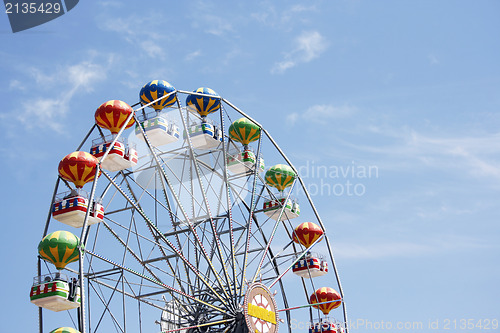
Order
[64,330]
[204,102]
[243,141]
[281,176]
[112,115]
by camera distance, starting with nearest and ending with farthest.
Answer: [64,330] → [112,115] → [204,102] → [243,141] → [281,176]

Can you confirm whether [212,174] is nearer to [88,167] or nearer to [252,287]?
[252,287]

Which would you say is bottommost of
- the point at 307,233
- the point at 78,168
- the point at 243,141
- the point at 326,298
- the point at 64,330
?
the point at 64,330

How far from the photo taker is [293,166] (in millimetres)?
31156

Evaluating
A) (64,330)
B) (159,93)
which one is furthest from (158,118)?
(64,330)

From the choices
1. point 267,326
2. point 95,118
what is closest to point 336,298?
point 267,326

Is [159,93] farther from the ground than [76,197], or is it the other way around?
[159,93]

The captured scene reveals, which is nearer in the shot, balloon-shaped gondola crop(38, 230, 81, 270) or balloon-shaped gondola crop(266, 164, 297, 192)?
balloon-shaped gondola crop(38, 230, 81, 270)

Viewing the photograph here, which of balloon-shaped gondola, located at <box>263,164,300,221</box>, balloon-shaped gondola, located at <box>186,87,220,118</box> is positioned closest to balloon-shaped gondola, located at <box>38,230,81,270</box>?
balloon-shaped gondola, located at <box>186,87,220,118</box>

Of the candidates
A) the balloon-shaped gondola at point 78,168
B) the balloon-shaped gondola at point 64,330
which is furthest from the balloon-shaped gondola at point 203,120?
the balloon-shaped gondola at point 64,330

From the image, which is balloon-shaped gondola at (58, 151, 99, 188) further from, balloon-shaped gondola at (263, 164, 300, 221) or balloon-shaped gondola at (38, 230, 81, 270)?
balloon-shaped gondola at (263, 164, 300, 221)

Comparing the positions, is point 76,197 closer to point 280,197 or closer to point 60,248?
point 60,248

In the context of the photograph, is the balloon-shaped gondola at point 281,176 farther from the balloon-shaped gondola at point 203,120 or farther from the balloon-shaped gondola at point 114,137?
the balloon-shaped gondola at point 114,137

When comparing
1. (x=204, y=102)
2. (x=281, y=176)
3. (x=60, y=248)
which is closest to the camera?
(x=60, y=248)

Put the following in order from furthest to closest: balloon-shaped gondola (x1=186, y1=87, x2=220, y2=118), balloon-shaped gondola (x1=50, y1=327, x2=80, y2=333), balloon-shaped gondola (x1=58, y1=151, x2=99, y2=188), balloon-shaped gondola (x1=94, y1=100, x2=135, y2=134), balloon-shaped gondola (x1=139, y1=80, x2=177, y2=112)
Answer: balloon-shaped gondola (x1=186, y1=87, x2=220, y2=118) → balloon-shaped gondola (x1=139, y1=80, x2=177, y2=112) → balloon-shaped gondola (x1=94, y1=100, x2=135, y2=134) → balloon-shaped gondola (x1=58, y1=151, x2=99, y2=188) → balloon-shaped gondola (x1=50, y1=327, x2=80, y2=333)
